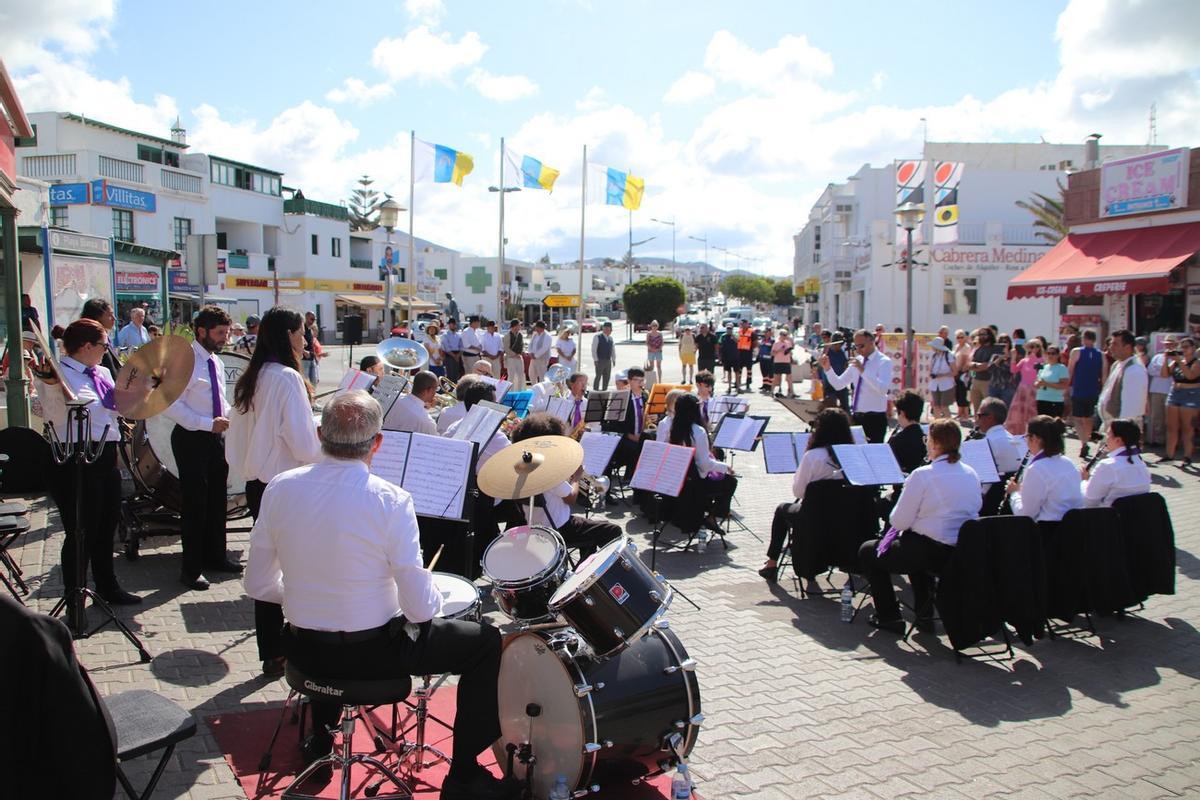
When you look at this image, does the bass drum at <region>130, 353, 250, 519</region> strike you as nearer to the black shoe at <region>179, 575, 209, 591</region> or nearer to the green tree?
the black shoe at <region>179, 575, 209, 591</region>

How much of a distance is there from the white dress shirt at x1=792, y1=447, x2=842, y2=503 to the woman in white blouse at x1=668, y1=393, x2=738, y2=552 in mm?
1316

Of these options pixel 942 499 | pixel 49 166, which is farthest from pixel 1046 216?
pixel 49 166

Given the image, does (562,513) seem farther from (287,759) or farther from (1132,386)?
(1132,386)

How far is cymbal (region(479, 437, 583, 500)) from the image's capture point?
4.22 m

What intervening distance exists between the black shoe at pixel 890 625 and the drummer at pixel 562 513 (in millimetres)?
1984

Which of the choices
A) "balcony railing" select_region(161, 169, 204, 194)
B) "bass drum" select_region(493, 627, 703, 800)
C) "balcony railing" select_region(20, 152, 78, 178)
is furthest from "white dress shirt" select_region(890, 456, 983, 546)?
"balcony railing" select_region(161, 169, 204, 194)

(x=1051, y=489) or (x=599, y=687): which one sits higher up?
(x=1051, y=489)

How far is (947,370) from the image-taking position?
1623 centimetres

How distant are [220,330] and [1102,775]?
578 cm

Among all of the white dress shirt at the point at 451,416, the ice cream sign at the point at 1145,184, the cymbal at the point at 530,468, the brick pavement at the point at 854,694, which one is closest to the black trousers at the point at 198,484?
the brick pavement at the point at 854,694

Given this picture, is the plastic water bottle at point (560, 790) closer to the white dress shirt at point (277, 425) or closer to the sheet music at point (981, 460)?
the white dress shirt at point (277, 425)

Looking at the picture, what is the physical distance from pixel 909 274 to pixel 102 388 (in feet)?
50.5

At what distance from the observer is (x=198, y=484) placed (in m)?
6.27

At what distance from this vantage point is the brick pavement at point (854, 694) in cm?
421
